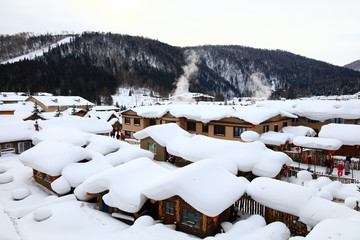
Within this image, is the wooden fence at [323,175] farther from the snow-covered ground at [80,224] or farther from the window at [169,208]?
the window at [169,208]

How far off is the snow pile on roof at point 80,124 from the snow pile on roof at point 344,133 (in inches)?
1064

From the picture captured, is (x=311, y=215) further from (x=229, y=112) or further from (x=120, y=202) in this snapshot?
(x=229, y=112)

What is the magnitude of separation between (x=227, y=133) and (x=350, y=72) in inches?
6972

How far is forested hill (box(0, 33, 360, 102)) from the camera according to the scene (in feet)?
357

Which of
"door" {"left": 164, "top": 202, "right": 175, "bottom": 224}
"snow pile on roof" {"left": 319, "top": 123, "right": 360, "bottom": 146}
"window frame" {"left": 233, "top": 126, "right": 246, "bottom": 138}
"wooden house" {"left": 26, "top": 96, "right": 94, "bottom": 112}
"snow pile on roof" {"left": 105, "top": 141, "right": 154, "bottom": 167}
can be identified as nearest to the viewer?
"door" {"left": 164, "top": 202, "right": 175, "bottom": 224}

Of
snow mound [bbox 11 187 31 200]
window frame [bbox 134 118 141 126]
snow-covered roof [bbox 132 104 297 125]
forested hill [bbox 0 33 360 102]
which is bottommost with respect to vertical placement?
snow mound [bbox 11 187 31 200]

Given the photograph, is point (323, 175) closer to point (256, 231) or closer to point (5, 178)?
point (256, 231)

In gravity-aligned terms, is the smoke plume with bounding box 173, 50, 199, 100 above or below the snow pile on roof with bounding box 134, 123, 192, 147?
above

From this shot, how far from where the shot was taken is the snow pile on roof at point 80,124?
28516 mm

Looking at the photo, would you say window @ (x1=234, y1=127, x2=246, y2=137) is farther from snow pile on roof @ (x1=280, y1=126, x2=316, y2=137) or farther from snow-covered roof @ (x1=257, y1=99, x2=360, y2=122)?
snow-covered roof @ (x1=257, y1=99, x2=360, y2=122)

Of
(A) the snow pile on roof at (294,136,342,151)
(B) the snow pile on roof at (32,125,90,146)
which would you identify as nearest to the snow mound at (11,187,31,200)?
(B) the snow pile on roof at (32,125,90,146)

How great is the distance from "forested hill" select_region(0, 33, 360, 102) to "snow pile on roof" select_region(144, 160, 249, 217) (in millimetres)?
97389

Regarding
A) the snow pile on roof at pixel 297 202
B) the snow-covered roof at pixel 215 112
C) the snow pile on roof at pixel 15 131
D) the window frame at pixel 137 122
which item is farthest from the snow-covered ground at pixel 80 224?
the window frame at pixel 137 122

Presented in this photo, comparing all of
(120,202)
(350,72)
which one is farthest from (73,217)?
(350,72)
